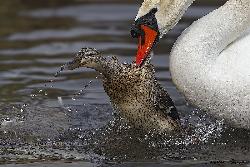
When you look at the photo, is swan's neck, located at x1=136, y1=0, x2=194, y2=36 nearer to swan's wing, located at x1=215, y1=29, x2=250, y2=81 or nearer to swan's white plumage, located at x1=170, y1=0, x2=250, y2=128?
swan's white plumage, located at x1=170, y1=0, x2=250, y2=128

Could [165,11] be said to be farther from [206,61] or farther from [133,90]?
[133,90]

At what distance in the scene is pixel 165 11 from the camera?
8.43 metres

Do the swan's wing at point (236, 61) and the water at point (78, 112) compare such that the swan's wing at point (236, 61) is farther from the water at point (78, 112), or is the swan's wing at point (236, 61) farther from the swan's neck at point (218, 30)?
the water at point (78, 112)

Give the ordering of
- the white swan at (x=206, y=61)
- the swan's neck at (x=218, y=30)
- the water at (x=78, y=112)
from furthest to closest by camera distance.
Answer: the swan's neck at (x=218, y=30) < the white swan at (x=206, y=61) < the water at (x=78, y=112)

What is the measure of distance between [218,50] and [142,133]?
99 cm

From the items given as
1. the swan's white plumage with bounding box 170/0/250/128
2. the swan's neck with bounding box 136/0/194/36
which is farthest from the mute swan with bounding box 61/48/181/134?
the swan's neck with bounding box 136/0/194/36

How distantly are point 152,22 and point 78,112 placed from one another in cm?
197

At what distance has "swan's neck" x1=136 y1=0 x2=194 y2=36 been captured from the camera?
836cm

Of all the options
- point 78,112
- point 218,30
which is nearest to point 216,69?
point 218,30

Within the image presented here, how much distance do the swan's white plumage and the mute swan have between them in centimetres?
24

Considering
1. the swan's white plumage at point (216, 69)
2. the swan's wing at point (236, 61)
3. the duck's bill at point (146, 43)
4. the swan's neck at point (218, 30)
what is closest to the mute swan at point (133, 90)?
the duck's bill at point (146, 43)

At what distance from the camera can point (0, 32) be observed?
14.7 m

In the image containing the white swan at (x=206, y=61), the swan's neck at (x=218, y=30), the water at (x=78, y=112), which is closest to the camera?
the water at (x=78, y=112)

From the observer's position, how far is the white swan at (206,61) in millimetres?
8297
